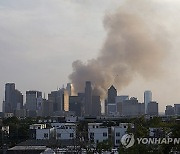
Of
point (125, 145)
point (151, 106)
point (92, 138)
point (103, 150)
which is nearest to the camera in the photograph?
point (125, 145)

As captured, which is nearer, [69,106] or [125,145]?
[125,145]

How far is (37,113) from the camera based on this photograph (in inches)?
4289

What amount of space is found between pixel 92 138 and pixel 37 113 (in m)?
79.8

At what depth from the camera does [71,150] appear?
1794 cm

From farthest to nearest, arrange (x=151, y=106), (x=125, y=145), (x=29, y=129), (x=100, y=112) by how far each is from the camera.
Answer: (x=151, y=106) < (x=100, y=112) < (x=29, y=129) < (x=125, y=145)

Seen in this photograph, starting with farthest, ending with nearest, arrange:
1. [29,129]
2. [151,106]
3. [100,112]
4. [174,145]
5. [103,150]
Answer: [151,106], [100,112], [29,129], [103,150], [174,145]

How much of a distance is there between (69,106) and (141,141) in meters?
97.3

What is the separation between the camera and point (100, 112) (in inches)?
4149

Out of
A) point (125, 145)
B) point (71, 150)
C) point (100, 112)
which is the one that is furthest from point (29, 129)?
point (100, 112)

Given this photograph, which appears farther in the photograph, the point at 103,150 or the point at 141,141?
the point at 103,150

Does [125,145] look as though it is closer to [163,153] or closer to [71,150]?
[163,153]

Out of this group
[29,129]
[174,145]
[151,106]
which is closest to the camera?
[174,145]

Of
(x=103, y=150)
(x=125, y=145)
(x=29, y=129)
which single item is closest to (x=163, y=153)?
(x=125, y=145)

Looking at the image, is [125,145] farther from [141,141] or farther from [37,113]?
[37,113]
